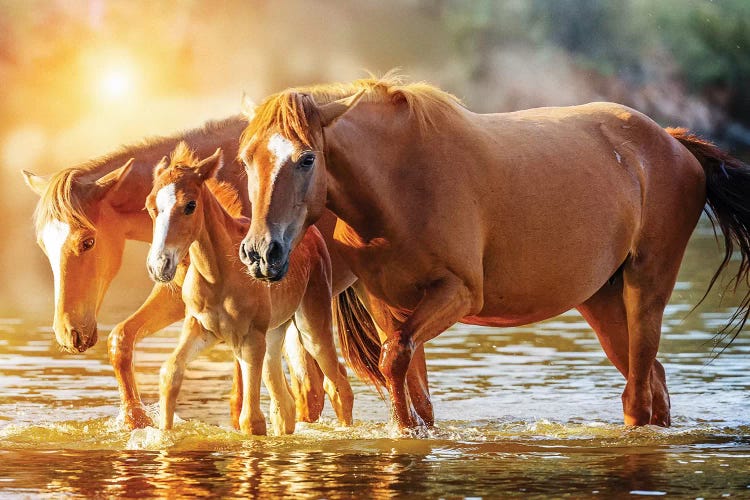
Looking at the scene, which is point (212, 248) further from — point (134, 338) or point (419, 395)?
point (419, 395)

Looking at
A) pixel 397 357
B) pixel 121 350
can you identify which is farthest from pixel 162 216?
pixel 397 357

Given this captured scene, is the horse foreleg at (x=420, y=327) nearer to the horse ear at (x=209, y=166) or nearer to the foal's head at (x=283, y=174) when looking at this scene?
the foal's head at (x=283, y=174)

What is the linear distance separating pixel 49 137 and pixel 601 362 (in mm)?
25662

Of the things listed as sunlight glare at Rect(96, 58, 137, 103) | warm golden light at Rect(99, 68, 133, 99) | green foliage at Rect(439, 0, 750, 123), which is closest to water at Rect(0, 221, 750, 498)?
sunlight glare at Rect(96, 58, 137, 103)

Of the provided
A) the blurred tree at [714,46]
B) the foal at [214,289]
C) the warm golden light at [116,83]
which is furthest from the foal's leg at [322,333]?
the blurred tree at [714,46]

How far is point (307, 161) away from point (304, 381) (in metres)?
2.37

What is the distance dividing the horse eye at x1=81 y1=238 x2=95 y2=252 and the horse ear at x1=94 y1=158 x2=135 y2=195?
33cm

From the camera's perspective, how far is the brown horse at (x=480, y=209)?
7418 mm

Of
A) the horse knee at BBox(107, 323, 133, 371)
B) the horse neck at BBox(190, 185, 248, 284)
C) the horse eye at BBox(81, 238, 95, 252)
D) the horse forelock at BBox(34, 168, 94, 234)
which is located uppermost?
the horse forelock at BBox(34, 168, 94, 234)

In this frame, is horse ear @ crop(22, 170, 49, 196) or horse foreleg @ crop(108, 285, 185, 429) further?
horse ear @ crop(22, 170, 49, 196)

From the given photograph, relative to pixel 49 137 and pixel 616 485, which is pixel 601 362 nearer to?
pixel 616 485

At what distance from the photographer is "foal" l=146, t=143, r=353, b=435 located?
7688mm

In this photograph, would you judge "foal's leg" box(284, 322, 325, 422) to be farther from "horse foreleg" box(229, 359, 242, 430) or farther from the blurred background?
the blurred background

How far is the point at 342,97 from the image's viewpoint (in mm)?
8039
